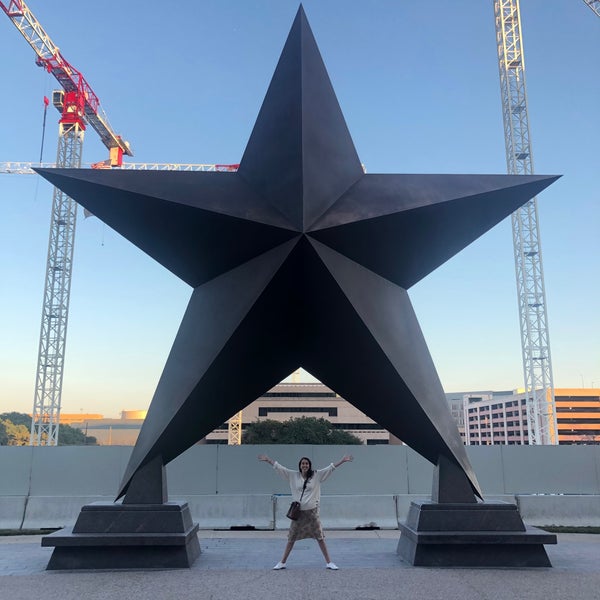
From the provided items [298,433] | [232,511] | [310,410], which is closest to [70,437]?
[310,410]

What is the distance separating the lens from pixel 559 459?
52.9ft

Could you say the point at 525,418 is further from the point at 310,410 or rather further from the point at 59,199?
the point at 59,199

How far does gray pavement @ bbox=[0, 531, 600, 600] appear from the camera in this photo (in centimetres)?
692

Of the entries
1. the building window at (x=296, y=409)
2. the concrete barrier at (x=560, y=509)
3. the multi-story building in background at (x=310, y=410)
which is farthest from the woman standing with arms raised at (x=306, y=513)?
the building window at (x=296, y=409)

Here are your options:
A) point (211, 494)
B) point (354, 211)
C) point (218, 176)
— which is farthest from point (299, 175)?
point (211, 494)

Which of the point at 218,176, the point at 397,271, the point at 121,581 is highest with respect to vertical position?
the point at 218,176

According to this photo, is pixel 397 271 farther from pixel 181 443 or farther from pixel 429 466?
pixel 429 466

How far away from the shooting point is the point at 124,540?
8633 mm

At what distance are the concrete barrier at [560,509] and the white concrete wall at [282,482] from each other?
25 mm

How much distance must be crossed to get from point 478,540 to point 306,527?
271cm

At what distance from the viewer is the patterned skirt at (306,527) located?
8.38 meters

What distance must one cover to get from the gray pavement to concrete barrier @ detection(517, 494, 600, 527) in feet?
15.1

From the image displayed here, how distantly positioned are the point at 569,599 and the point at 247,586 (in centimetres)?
397

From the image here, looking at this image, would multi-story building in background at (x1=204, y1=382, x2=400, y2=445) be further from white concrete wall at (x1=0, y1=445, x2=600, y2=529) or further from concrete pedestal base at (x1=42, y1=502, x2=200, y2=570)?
concrete pedestal base at (x1=42, y1=502, x2=200, y2=570)
